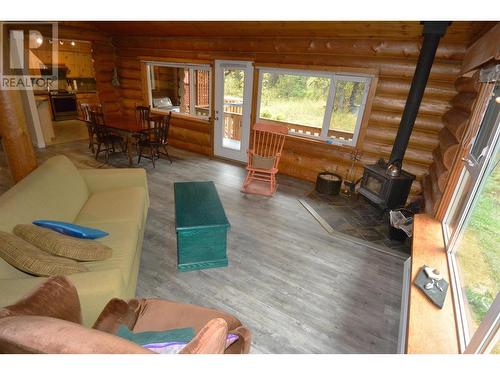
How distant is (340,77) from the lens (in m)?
4.02

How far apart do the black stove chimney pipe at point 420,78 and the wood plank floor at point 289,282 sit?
57.4 inches

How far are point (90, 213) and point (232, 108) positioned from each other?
3.60 meters

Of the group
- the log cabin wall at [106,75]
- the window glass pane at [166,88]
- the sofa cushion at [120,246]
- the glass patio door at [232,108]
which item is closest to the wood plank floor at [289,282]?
the sofa cushion at [120,246]

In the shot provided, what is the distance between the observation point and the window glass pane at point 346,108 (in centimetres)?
403

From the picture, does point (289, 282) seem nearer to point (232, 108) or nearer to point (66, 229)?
point (66, 229)

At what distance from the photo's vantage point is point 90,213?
238cm

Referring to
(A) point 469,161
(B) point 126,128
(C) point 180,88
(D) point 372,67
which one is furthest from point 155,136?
(A) point 469,161

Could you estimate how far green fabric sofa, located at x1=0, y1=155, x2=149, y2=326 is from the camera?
1.44 m

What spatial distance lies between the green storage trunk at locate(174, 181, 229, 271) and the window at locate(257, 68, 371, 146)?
8.81ft

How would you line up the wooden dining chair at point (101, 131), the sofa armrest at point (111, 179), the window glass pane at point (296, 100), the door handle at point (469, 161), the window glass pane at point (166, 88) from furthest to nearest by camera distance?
the window glass pane at point (166, 88) < the wooden dining chair at point (101, 131) < the window glass pane at point (296, 100) < the sofa armrest at point (111, 179) < the door handle at point (469, 161)

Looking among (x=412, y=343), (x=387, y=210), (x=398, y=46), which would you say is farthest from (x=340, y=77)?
(x=412, y=343)

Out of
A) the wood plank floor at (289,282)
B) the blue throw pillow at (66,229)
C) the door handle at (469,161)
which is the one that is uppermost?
the door handle at (469,161)

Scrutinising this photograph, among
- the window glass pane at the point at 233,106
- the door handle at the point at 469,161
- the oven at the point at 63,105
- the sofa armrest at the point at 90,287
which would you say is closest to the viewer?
the sofa armrest at the point at 90,287

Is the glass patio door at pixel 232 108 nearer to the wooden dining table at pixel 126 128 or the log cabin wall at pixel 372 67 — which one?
the log cabin wall at pixel 372 67
